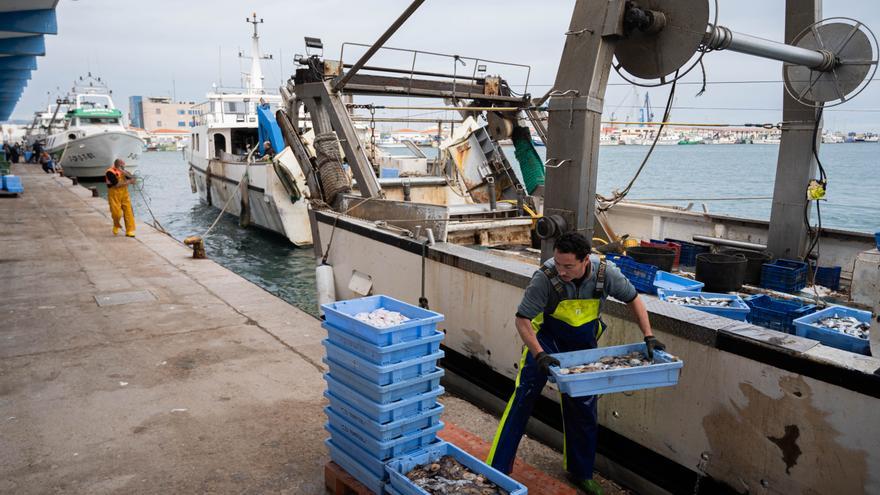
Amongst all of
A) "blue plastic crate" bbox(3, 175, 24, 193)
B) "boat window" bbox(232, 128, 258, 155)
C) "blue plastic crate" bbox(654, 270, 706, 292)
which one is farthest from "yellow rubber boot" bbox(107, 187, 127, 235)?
"blue plastic crate" bbox(3, 175, 24, 193)

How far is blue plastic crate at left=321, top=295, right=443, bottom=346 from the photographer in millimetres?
3135

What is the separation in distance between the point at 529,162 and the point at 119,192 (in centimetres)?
880

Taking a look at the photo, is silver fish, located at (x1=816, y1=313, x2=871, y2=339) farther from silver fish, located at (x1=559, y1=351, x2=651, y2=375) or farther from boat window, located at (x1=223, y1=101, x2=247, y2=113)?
boat window, located at (x1=223, y1=101, x2=247, y2=113)

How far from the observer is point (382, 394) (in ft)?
10.3

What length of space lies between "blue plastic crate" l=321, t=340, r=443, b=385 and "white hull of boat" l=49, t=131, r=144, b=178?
37.2m

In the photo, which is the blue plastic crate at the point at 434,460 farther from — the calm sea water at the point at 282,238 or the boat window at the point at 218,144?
the boat window at the point at 218,144

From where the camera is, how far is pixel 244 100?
24.1 m

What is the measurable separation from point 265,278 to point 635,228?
8727 mm

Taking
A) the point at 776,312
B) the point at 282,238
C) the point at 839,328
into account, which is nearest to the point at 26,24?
the point at 282,238

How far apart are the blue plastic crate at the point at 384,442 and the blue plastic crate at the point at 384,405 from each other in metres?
0.12

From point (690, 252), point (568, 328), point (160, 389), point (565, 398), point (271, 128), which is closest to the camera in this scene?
point (568, 328)

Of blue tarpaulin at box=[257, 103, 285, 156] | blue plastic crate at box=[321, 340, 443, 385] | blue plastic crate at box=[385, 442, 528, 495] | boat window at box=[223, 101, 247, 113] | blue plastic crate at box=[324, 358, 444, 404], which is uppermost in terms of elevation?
boat window at box=[223, 101, 247, 113]

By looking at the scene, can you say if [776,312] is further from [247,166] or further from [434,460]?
[247,166]

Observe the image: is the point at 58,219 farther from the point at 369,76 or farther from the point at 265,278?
the point at 369,76
